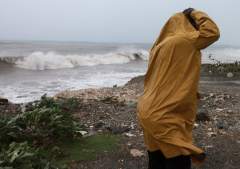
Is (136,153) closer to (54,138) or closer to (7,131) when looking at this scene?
(54,138)

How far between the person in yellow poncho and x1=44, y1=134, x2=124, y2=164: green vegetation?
1.64m

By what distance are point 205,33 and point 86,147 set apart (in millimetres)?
2567

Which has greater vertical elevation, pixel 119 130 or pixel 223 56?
pixel 223 56

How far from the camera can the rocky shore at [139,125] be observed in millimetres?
3037

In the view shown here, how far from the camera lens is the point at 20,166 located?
78.6 inches

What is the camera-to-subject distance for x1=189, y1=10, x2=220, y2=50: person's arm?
5.54ft

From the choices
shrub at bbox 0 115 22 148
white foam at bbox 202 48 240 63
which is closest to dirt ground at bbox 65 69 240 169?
shrub at bbox 0 115 22 148

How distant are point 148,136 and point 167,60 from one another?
0.71m

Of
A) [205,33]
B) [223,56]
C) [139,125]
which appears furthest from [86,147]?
[223,56]

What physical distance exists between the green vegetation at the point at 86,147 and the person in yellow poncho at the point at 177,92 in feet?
5.39

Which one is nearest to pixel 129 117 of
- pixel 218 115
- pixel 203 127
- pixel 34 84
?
pixel 203 127

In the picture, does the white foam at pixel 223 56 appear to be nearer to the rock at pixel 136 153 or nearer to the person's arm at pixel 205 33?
the rock at pixel 136 153

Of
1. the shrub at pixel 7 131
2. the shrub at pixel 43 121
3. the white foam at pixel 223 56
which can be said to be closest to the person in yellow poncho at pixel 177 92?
the shrub at pixel 43 121

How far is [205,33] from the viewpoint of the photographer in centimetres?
168
